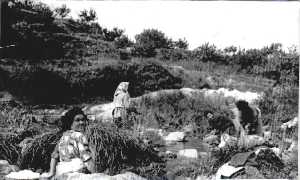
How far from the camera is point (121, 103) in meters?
5.58

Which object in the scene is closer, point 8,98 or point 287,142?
point 8,98

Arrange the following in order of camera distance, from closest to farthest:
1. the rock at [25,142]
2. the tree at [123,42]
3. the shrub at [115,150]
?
the shrub at [115,150] → the rock at [25,142] → the tree at [123,42]

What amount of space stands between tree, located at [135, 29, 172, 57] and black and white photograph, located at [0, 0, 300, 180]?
14 mm

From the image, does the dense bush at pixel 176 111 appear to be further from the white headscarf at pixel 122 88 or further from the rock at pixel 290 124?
the rock at pixel 290 124

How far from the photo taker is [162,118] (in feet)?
18.6

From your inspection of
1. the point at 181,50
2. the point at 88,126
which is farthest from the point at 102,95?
the point at 181,50

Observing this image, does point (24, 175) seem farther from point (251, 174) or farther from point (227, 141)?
point (251, 174)

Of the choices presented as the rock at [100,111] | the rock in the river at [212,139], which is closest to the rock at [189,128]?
the rock in the river at [212,139]

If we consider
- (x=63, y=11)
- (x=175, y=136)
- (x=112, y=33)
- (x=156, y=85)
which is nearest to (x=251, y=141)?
(x=175, y=136)

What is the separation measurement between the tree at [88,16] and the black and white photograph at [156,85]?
13mm

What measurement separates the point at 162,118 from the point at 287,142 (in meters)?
1.81

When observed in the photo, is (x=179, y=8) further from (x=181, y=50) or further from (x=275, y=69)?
(x=275, y=69)

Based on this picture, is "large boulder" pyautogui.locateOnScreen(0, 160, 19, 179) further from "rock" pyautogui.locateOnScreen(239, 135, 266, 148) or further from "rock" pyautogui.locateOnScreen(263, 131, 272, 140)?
"rock" pyautogui.locateOnScreen(263, 131, 272, 140)

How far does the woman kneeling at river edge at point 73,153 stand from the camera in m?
4.97
